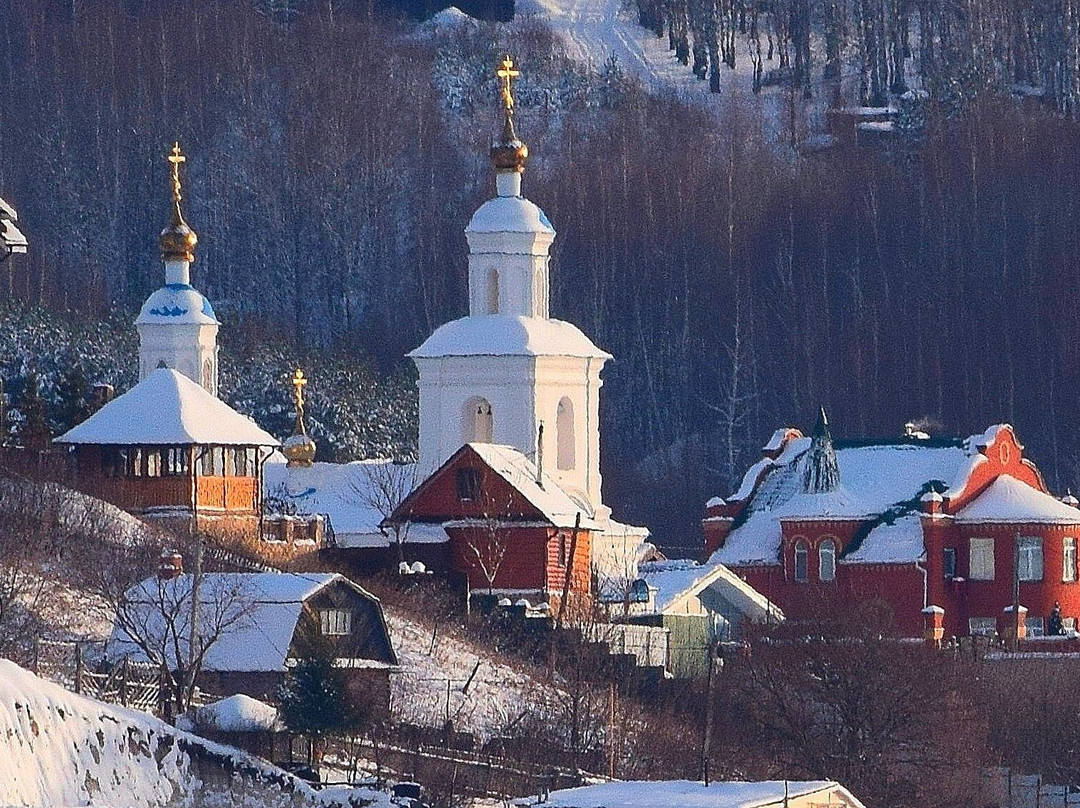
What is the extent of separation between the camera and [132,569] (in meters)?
50.9

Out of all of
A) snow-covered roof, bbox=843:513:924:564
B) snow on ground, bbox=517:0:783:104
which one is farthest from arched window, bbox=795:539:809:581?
snow on ground, bbox=517:0:783:104

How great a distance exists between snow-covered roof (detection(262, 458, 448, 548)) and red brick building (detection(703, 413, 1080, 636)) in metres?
6.10

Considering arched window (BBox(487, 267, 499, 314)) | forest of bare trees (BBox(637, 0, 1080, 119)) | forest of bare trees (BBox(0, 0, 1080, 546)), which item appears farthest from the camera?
forest of bare trees (BBox(637, 0, 1080, 119))

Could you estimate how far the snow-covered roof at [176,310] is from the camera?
Answer: 7144 cm

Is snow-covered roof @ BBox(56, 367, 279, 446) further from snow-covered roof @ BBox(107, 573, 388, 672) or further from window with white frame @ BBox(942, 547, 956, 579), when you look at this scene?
window with white frame @ BBox(942, 547, 956, 579)

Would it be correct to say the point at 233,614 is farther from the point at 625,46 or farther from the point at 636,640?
the point at 625,46

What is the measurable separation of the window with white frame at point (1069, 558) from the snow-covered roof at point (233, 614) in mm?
21959

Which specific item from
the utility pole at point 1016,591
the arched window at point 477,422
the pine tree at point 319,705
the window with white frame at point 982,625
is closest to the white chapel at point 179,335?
the arched window at point 477,422

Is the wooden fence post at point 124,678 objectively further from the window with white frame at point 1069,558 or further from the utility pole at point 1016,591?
the window with white frame at point 1069,558

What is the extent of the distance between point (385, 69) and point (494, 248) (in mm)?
53156

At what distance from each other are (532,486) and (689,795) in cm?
2493

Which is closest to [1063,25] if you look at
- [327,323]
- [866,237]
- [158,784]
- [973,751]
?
[866,237]

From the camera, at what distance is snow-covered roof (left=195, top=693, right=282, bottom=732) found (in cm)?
4053

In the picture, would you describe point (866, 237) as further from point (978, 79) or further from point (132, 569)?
point (132, 569)
